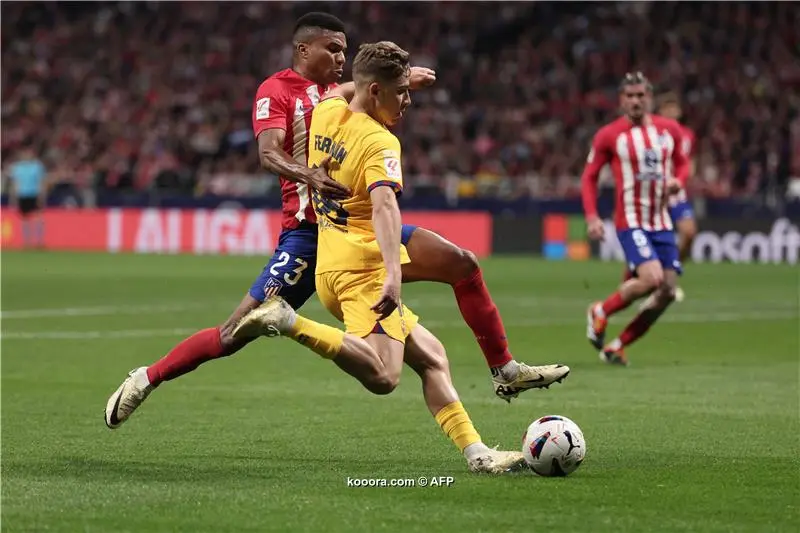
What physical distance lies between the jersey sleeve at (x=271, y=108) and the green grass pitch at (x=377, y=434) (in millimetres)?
1696

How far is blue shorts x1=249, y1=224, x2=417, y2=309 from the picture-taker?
24.9 ft

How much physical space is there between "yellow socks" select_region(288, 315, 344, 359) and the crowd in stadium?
69.0 feet

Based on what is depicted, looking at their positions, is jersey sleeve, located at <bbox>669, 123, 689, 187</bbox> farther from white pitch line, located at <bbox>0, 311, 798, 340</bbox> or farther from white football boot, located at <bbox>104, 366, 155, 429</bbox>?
white football boot, located at <bbox>104, 366, 155, 429</bbox>

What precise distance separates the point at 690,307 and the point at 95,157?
21322 mm

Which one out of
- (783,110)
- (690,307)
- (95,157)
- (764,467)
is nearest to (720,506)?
(764,467)

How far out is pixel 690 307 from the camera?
17.7 meters

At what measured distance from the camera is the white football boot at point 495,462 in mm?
6680

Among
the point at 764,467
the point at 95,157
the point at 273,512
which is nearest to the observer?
the point at 273,512

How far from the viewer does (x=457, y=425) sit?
6.85m

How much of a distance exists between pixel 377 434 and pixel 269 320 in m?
1.85

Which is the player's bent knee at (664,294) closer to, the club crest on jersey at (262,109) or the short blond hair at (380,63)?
the club crest on jersey at (262,109)

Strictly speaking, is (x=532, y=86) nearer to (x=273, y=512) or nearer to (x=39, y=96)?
(x=39, y=96)

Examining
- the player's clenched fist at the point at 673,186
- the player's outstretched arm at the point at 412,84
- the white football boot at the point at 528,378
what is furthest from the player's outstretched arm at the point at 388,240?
the player's clenched fist at the point at 673,186

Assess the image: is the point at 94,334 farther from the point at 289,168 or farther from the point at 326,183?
the point at 326,183
